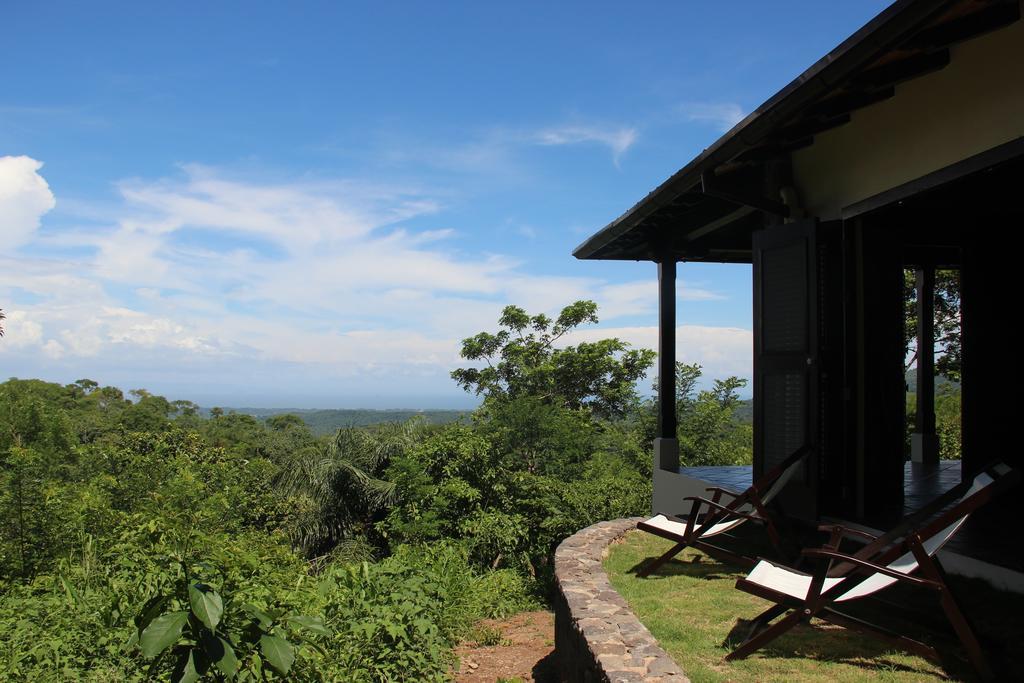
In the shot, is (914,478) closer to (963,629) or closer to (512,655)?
(512,655)

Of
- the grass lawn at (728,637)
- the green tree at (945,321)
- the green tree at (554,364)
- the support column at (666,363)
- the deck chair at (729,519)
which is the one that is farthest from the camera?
the green tree at (554,364)

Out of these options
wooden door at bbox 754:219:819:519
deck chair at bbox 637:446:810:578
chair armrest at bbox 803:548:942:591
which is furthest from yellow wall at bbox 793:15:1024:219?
chair armrest at bbox 803:548:942:591

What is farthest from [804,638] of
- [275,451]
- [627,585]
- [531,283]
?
[531,283]

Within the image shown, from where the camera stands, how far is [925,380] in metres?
8.48

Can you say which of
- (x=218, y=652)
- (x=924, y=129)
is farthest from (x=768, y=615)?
(x=924, y=129)

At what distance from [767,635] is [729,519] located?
1.79m

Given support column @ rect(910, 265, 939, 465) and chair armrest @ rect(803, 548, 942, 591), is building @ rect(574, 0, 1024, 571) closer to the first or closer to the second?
chair armrest @ rect(803, 548, 942, 591)

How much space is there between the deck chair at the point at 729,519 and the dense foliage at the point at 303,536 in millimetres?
1832

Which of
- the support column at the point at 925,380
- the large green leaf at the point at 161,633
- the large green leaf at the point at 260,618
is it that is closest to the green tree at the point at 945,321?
the support column at the point at 925,380

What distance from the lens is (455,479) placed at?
9.06m

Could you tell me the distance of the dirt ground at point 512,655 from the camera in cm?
495

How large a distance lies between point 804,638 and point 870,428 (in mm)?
2286

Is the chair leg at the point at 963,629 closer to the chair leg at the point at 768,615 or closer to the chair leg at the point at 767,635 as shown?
the chair leg at the point at 767,635

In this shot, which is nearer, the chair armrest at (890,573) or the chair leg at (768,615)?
the chair armrest at (890,573)
